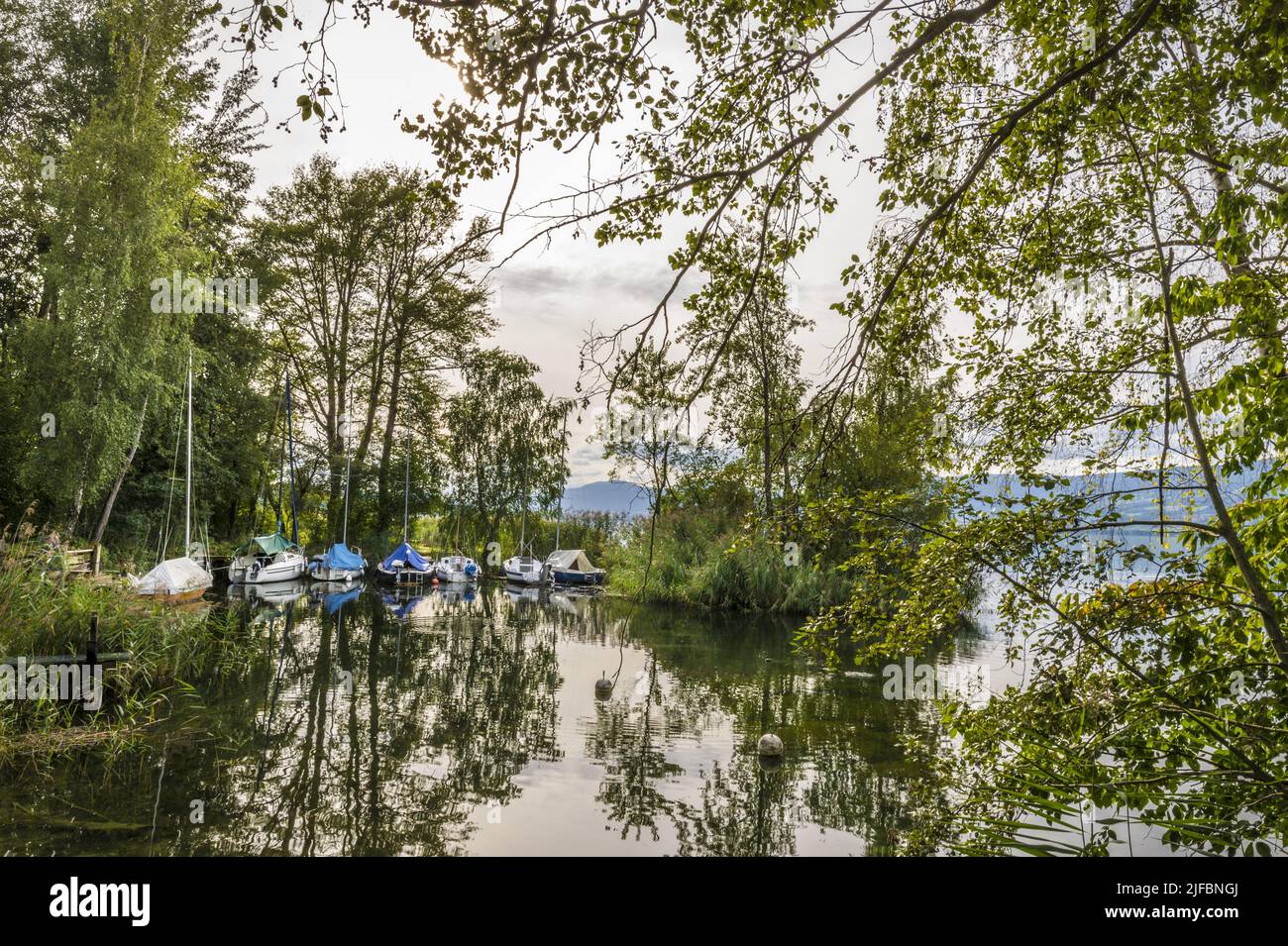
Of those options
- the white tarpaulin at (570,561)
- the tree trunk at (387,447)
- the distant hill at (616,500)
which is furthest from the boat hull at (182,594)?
the white tarpaulin at (570,561)

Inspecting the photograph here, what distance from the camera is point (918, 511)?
63.5 ft

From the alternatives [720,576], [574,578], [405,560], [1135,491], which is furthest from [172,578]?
[1135,491]

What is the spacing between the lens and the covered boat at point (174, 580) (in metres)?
17.4

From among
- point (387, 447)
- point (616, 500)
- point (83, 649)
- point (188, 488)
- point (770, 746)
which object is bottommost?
point (770, 746)

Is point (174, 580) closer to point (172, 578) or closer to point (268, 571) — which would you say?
point (172, 578)

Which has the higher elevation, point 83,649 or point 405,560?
point 83,649

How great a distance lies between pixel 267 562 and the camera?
94.0 feet

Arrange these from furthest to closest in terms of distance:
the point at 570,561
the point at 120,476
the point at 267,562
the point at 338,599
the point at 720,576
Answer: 1. the point at 570,561
2. the point at 267,562
3. the point at 338,599
4. the point at 720,576
5. the point at 120,476

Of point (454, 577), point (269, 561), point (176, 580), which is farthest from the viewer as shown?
point (454, 577)

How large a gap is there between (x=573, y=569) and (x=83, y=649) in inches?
1078

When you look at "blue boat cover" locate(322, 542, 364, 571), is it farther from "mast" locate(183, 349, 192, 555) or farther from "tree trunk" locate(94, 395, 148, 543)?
"tree trunk" locate(94, 395, 148, 543)
